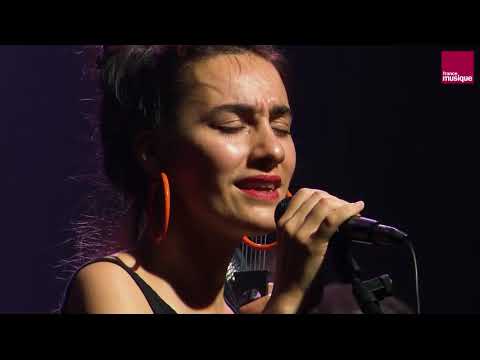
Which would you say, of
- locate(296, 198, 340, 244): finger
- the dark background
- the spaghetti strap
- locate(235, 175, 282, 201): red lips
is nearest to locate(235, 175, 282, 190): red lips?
locate(235, 175, 282, 201): red lips

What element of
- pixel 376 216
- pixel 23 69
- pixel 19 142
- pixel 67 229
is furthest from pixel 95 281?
pixel 376 216

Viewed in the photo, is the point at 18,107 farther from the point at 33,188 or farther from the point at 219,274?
the point at 219,274

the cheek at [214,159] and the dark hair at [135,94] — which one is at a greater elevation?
the dark hair at [135,94]

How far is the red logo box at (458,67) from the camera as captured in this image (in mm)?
2098

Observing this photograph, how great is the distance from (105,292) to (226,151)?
1.59 ft

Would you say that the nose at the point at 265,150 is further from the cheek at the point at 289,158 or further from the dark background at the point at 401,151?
the dark background at the point at 401,151

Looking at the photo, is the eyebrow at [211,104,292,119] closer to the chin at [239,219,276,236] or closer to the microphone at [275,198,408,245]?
the chin at [239,219,276,236]

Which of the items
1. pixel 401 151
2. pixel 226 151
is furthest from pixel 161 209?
pixel 401 151

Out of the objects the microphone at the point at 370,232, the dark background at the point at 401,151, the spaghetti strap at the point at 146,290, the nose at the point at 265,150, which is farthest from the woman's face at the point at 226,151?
the dark background at the point at 401,151

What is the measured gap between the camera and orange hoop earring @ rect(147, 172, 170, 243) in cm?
158

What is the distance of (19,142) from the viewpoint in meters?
2.03

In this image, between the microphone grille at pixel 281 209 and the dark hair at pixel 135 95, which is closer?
the microphone grille at pixel 281 209

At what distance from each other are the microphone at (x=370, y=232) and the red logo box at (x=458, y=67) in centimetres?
107

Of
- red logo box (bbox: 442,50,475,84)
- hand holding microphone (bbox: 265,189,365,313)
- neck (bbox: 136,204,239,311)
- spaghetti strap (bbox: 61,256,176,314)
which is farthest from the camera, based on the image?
red logo box (bbox: 442,50,475,84)
